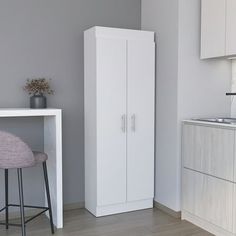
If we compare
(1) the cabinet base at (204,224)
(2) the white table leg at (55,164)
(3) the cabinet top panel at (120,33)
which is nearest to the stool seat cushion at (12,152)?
(2) the white table leg at (55,164)

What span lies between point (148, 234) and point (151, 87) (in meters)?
1.45

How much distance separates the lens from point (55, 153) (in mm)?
3076

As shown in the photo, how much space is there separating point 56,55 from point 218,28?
159cm

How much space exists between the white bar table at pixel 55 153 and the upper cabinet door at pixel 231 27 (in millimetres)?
1595

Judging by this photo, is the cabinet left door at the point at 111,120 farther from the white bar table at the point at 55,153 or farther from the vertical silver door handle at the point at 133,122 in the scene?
the white bar table at the point at 55,153

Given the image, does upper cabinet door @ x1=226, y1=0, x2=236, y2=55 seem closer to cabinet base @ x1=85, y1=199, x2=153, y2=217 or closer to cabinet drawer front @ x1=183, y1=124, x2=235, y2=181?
cabinet drawer front @ x1=183, y1=124, x2=235, y2=181

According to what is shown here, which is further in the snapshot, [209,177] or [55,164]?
[55,164]

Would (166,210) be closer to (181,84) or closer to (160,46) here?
(181,84)

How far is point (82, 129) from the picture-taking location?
3.61m

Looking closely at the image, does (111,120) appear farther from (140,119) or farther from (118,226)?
(118,226)

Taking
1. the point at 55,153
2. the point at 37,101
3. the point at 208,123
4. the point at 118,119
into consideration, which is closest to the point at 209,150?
the point at 208,123

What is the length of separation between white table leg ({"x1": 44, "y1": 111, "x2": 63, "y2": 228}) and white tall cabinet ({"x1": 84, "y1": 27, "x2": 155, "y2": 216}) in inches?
16.4

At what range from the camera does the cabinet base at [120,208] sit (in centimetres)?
339

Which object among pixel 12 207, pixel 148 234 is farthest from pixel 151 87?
pixel 12 207
